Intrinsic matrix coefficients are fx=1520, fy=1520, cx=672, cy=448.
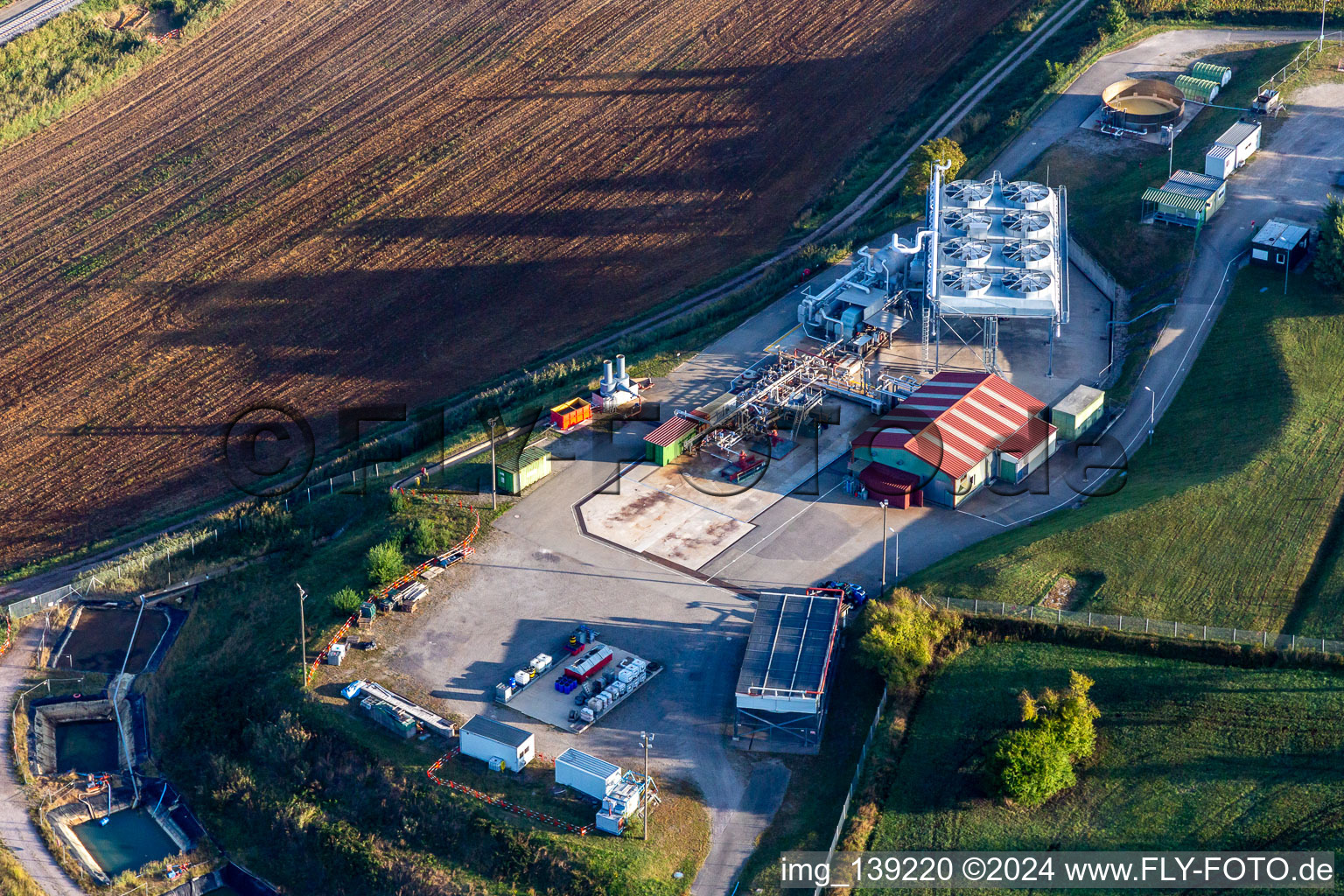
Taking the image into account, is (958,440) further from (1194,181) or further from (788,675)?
(1194,181)

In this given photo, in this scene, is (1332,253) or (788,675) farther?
(1332,253)

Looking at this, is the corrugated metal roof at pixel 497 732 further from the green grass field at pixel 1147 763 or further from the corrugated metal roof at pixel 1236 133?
the corrugated metal roof at pixel 1236 133

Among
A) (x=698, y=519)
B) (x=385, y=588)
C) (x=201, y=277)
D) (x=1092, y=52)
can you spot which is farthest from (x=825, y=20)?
(x=385, y=588)

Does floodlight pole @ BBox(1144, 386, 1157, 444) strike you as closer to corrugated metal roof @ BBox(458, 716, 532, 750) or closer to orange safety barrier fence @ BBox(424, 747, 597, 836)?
corrugated metal roof @ BBox(458, 716, 532, 750)

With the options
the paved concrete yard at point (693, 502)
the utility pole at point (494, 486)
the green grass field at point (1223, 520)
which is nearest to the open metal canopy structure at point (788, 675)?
the green grass field at point (1223, 520)

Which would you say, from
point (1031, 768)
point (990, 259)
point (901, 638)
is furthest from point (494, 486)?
point (1031, 768)

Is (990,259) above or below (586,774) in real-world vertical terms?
above

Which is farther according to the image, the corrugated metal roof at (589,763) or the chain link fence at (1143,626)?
the chain link fence at (1143,626)
